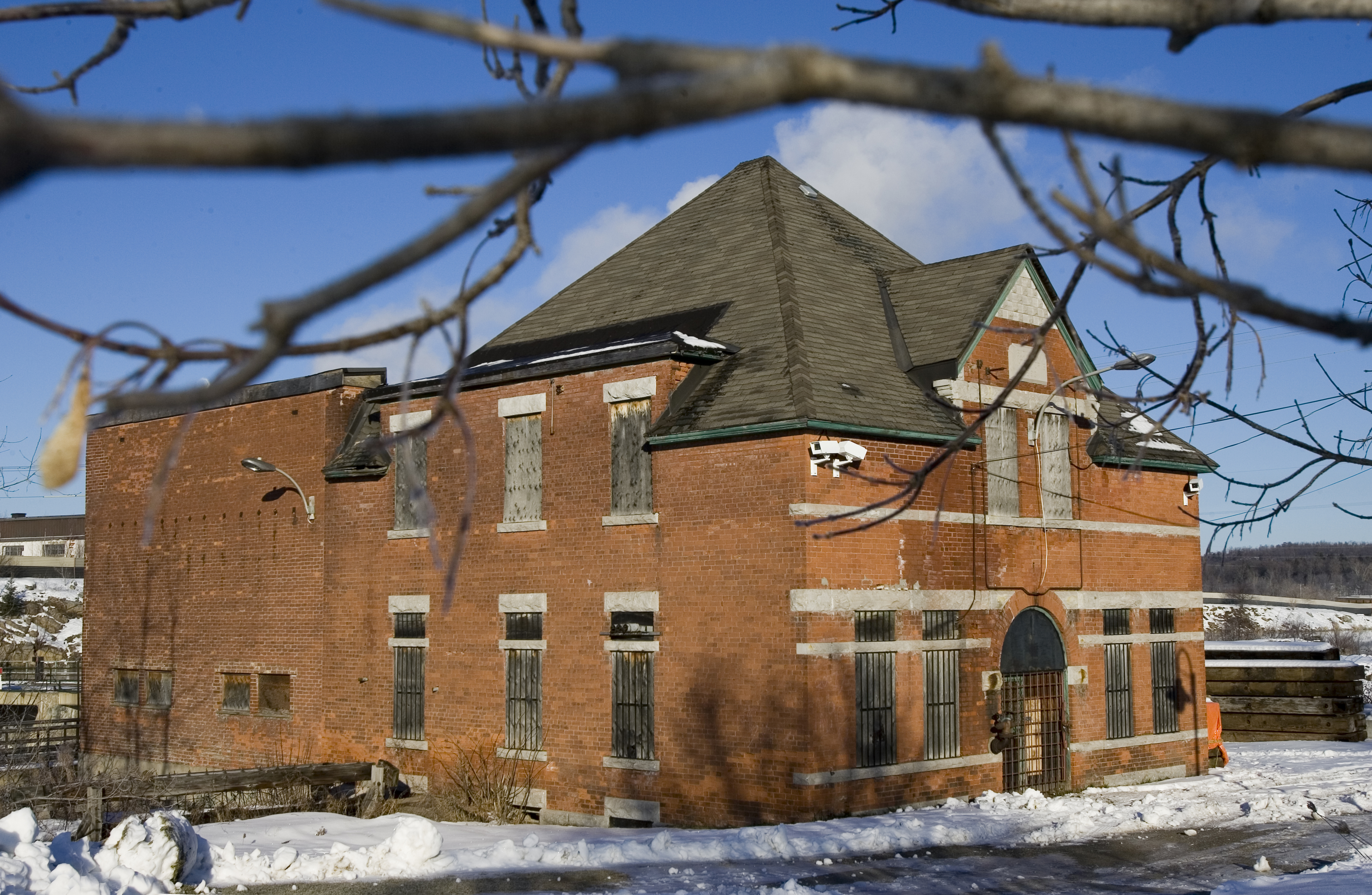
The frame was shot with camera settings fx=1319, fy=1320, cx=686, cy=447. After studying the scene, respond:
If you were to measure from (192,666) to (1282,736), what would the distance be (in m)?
24.0

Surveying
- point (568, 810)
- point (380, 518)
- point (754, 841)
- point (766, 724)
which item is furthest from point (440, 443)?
point (754, 841)

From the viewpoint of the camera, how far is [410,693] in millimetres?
22953

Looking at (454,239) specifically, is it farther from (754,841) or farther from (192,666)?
(192,666)

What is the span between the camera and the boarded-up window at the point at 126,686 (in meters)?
28.5

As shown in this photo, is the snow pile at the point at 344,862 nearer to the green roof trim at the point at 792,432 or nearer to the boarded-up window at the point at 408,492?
the green roof trim at the point at 792,432

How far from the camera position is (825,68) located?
8.96 ft

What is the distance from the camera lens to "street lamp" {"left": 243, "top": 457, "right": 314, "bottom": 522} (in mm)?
24703

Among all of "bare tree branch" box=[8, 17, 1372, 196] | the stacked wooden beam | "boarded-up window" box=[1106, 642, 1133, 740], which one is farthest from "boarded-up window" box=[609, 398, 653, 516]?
"bare tree branch" box=[8, 17, 1372, 196]

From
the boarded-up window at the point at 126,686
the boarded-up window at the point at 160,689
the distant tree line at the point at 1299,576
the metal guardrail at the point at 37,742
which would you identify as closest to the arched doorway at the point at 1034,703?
the metal guardrail at the point at 37,742

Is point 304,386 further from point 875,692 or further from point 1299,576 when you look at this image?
point 1299,576

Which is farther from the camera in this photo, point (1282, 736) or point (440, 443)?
point (1282, 736)

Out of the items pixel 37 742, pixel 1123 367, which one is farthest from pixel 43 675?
pixel 1123 367

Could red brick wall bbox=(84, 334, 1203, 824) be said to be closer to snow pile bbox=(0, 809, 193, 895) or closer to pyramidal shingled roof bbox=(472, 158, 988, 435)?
pyramidal shingled roof bbox=(472, 158, 988, 435)

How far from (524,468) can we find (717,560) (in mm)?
4427
